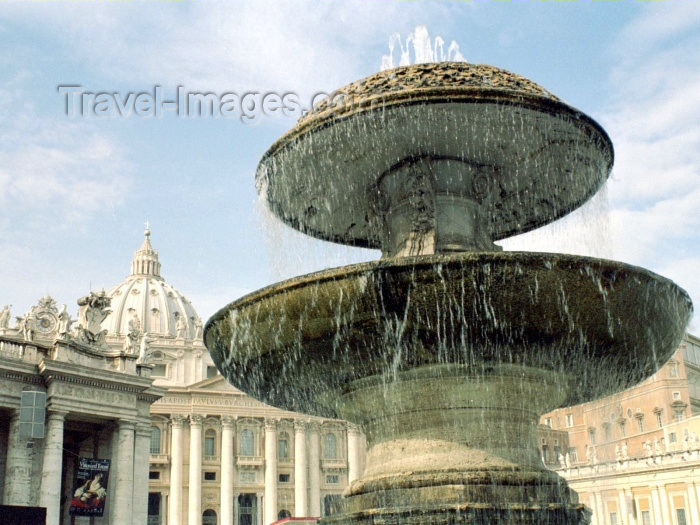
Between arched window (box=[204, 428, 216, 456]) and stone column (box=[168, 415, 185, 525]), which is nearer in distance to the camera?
stone column (box=[168, 415, 185, 525])

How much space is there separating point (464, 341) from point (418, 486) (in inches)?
46.3

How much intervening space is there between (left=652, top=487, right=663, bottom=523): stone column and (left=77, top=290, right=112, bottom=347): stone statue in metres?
28.9

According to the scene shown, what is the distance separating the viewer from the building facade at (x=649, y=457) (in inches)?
1528

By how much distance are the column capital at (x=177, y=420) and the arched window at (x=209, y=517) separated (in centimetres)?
854

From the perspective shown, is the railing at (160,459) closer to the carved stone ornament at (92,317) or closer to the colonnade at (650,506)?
the colonnade at (650,506)

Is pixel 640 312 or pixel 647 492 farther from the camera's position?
pixel 647 492

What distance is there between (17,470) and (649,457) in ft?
104

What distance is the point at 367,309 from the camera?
6.03 meters

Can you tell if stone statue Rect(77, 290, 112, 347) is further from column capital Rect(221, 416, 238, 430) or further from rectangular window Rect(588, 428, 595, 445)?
rectangular window Rect(588, 428, 595, 445)

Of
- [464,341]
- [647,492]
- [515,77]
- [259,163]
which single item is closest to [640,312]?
[464,341]

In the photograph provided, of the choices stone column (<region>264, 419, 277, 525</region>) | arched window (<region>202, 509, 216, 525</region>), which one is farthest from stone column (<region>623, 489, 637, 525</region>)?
arched window (<region>202, 509, 216, 525</region>)

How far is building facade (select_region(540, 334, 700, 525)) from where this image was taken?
38.8m

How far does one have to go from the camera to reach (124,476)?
25.0 m

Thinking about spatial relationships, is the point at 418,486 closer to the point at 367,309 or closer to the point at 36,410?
the point at 367,309
